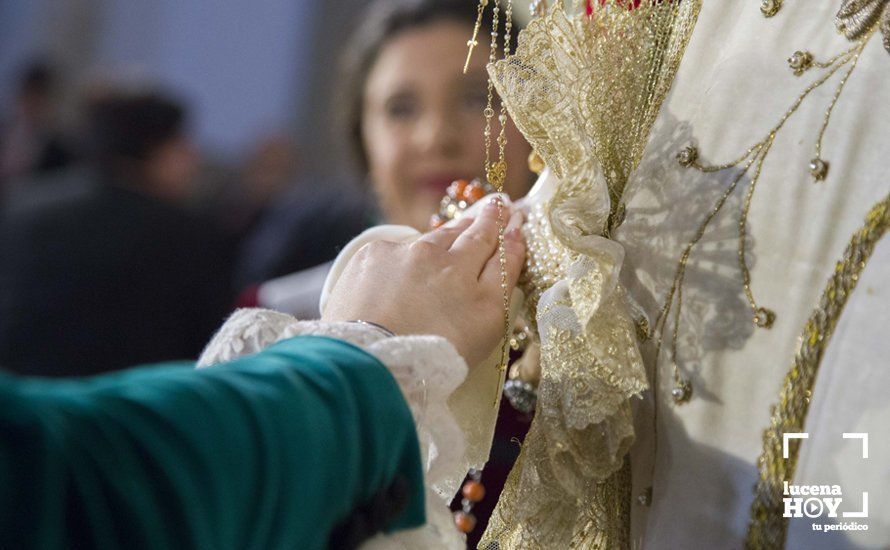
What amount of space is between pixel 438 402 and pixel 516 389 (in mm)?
296

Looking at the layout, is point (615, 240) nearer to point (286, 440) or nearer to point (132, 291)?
point (286, 440)

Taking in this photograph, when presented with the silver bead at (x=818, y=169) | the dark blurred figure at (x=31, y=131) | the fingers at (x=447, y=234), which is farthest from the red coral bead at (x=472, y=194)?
the dark blurred figure at (x=31, y=131)

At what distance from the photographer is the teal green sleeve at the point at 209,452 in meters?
0.47

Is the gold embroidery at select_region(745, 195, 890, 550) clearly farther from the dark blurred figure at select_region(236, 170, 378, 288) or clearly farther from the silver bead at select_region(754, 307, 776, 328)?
the dark blurred figure at select_region(236, 170, 378, 288)

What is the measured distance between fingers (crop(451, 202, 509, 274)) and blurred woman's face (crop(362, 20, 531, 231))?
62 centimetres

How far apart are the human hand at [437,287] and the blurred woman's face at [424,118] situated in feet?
2.18

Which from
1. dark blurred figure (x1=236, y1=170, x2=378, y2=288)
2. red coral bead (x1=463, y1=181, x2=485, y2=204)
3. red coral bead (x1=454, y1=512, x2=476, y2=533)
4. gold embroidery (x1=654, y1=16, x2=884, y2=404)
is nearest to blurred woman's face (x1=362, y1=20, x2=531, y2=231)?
red coral bead (x1=463, y1=181, x2=485, y2=204)

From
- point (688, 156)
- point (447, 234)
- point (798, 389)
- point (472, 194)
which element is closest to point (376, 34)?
point (472, 194)

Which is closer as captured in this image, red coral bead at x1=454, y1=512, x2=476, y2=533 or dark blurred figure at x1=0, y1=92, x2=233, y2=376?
red coral bead at x1=454, y1=512, x2=476, y2=533

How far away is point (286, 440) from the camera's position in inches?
21.7

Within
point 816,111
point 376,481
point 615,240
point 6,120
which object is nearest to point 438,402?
point 376,481

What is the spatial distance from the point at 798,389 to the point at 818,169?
5.3 inches

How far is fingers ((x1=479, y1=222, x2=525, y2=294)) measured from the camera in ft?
2.54

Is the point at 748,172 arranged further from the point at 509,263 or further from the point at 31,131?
the point at 31,131
